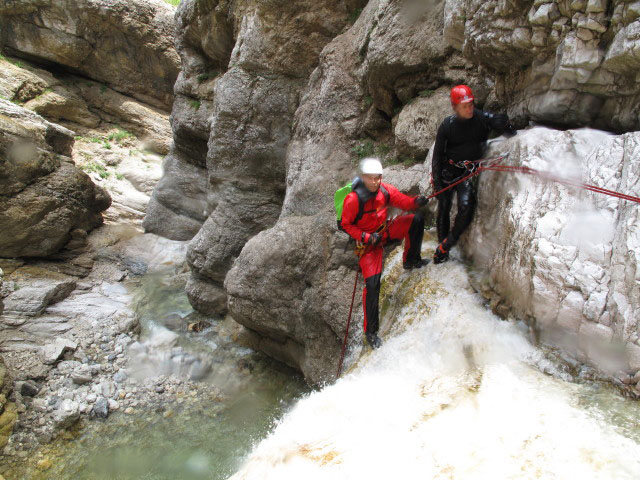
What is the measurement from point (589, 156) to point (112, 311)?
38.3 feet

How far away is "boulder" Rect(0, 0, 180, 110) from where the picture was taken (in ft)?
61.5

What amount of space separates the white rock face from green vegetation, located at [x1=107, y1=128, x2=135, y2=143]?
20168mm

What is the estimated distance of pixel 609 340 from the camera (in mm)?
3334

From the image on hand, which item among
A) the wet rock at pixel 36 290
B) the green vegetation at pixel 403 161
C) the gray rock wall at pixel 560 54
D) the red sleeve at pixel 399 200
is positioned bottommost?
the wet rock at pixel 36 290

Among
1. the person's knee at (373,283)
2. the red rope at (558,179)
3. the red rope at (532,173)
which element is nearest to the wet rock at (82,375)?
the person's knee at (373,283)

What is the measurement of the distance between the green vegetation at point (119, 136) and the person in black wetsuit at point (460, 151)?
19324 millimetres

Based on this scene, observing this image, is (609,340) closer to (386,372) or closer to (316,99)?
(386,372)

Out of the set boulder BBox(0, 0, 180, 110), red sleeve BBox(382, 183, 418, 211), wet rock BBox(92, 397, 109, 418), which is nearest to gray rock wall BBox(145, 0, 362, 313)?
wet rock BBox(92, 397, 109, 418)

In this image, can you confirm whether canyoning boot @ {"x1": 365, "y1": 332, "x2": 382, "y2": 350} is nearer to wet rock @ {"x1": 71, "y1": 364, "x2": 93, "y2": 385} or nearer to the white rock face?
the white rock face

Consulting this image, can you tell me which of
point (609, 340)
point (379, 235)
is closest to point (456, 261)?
point (379, 235)

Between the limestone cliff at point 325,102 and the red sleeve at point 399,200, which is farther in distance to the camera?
the red sleeve at point 399,200

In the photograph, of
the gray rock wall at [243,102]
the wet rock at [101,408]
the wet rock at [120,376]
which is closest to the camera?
the wet rock at [101,408]

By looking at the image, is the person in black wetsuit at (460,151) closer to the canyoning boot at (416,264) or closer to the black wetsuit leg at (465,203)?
the black wetsuit leg at (465,203)

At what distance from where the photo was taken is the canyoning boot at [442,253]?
5.37 metres
